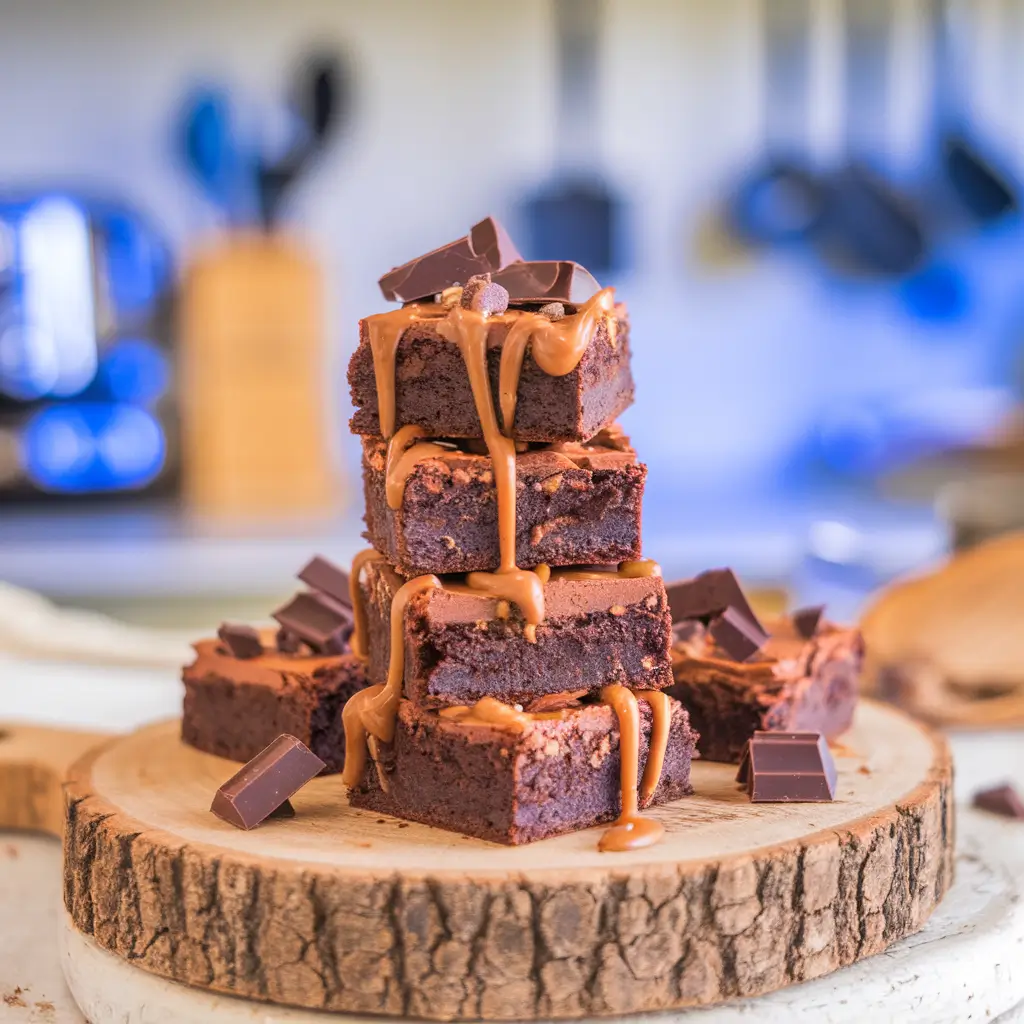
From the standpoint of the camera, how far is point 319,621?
1.73 metres

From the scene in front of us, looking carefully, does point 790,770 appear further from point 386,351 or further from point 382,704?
point 386,351

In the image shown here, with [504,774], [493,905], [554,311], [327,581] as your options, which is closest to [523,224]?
[327,581]

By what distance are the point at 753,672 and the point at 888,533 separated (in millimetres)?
2796

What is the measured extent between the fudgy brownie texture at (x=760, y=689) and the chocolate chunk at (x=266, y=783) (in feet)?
1.56

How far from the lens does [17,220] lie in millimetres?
4555

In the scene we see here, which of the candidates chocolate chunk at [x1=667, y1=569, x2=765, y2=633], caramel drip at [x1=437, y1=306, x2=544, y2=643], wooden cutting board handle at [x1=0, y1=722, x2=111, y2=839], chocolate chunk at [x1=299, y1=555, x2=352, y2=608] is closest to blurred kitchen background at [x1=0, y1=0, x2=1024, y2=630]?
wooden cutting board handle at [x1=0, y1=722, x2=111, y2=839]

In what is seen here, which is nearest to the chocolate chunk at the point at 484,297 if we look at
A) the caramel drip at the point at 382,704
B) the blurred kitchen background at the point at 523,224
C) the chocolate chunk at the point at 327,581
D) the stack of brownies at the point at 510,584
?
the stack of brownies at the point at 510,584

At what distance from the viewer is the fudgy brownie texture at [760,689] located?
164 centimetres

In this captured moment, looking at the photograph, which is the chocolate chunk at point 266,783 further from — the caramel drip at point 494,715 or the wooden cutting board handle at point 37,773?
the wooden cutting board handle at point 37,773

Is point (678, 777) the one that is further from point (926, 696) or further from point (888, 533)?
point (888, 533)

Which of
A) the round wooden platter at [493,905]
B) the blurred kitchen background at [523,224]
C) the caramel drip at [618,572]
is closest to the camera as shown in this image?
the round wooden platter at [493,905]

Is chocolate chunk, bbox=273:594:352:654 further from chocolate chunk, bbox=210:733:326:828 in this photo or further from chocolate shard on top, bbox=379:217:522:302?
chocolate shard on top, bbox=379:217:522:302

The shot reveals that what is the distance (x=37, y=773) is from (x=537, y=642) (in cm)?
84

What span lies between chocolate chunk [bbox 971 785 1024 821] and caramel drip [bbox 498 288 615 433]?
924mm
